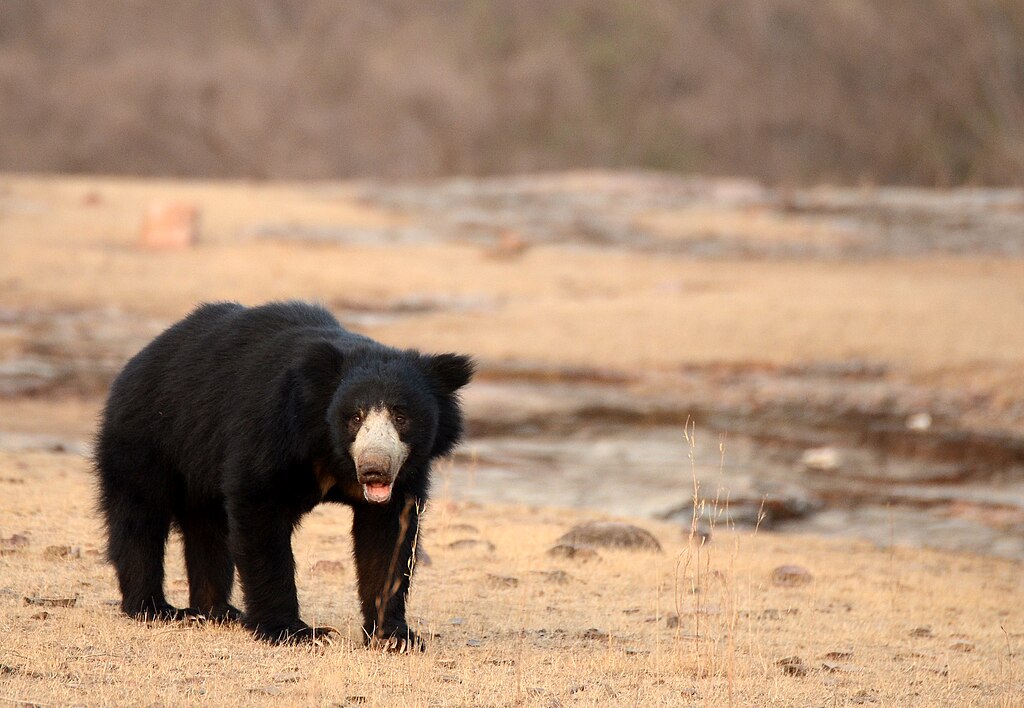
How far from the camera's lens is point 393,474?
14.0 ft

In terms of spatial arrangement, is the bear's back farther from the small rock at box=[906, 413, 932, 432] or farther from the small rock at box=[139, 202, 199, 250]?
the small rock at box=[139, 202, 199, 250]

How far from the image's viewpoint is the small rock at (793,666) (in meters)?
4.68

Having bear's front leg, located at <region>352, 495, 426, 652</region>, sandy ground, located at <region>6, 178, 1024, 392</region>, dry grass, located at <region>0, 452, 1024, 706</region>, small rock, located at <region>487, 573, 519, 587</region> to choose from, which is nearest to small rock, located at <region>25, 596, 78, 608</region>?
dry grass, located at <region>0, 452, 1024, 706</region>

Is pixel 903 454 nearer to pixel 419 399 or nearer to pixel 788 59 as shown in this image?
pixel 419 399

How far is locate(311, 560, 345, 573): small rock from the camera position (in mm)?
5926

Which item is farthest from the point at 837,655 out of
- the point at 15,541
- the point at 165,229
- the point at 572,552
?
the point at 165,229

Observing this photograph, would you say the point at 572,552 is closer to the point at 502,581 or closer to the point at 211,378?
the point at 502,581

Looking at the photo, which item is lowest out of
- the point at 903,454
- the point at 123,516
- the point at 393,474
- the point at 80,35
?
the point at 903,454

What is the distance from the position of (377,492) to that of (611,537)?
3.00m

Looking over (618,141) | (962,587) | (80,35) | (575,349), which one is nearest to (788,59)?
(618,141)

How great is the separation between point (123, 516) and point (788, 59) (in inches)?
1860

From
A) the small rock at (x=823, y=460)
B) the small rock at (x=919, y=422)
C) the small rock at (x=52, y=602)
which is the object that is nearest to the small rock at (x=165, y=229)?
the small rock at (x=919, y=422)

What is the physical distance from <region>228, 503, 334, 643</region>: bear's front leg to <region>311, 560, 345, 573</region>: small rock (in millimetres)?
1314

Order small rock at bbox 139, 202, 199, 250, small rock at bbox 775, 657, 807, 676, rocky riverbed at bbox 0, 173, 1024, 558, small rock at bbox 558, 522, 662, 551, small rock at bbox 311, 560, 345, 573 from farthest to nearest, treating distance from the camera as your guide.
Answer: small rock at bbox 139, 202, 199, 250 < rocky riverbed at bbox 0, 173, 1024, 558 < small rock at bbox 558, 522, 662, 551 < small rock at bbox 311, 560, 345, 573 < small rock at bbox 775, 657, 807, 676
